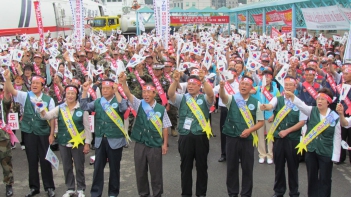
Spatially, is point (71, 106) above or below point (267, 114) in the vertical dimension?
above

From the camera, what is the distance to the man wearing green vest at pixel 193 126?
5.65m

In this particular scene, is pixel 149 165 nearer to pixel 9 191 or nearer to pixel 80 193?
pixel 80 193

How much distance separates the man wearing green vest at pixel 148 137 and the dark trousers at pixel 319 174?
74.6 inches

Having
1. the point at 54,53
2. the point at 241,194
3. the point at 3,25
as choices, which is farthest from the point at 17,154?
the point at 3,25

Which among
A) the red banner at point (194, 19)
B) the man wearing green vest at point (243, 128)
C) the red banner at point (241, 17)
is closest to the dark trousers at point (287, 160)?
the man wearing green vest at point (243, 128)

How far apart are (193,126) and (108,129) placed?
1.14m

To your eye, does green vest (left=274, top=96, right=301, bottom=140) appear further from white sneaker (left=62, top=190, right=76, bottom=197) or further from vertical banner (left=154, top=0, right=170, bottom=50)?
vertical banner (left=154, top=0, right=170, bottom=50)

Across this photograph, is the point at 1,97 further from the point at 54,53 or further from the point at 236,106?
the point at 54,53

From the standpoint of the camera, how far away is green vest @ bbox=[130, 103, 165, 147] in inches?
217

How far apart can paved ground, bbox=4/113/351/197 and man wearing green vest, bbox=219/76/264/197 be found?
643 millimetres

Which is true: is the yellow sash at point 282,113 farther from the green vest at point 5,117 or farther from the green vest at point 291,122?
the green vest at point 5,117

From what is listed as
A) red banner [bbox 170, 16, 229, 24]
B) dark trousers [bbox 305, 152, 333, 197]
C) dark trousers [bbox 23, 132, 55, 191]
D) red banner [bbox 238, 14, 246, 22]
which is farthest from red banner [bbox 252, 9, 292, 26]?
dark trousers [bbox 23, 132, 55, 191]

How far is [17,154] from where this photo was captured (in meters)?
8.34

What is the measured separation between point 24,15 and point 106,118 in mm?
19556
